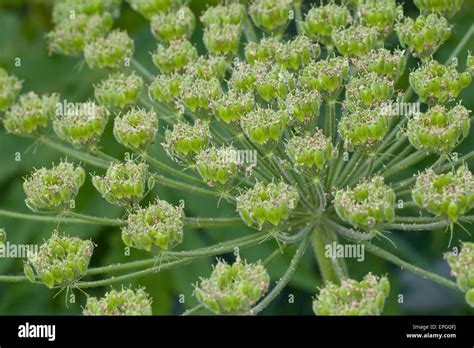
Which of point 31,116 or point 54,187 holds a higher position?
point 31,116

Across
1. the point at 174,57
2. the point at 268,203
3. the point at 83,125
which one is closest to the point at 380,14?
the point at 174,57

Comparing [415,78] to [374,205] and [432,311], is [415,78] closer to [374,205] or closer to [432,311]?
[374,205]

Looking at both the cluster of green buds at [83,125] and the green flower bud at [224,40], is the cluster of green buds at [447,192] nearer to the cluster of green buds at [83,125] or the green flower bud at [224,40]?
the green flower bud at [224,40]

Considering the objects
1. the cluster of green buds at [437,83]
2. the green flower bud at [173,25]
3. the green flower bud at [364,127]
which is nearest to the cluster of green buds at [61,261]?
the green flower bud at [364,127]

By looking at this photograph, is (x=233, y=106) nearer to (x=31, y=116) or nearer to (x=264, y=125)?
(x=264, y=125)

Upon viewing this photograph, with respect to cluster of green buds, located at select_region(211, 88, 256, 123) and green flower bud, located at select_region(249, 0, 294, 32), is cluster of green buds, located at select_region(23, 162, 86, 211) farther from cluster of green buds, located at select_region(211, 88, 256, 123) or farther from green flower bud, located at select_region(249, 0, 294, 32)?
green flower bud, located at select_region(249, 0, 294, 32)

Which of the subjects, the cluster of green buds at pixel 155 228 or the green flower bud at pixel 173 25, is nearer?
the cluster of green buds at pixel 155 228
